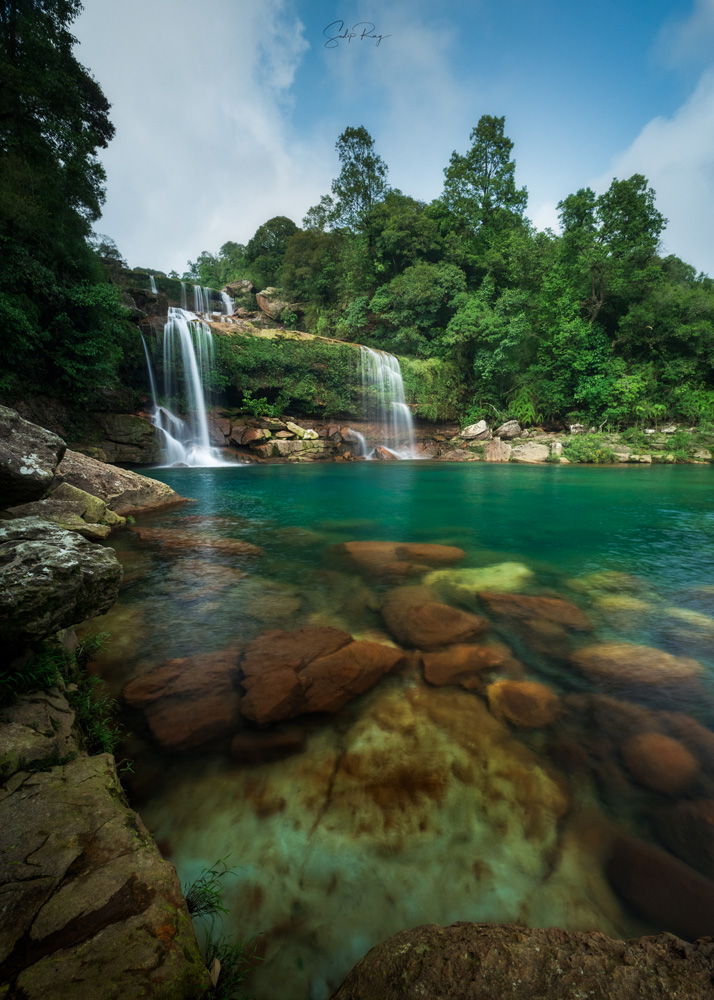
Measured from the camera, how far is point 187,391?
19.5m

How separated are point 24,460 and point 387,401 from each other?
2230 cm

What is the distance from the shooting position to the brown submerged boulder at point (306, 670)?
2.46 metres

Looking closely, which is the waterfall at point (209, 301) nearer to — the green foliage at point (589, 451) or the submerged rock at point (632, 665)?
the green foliage at point (589, 451)

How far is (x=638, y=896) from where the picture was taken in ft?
4.88

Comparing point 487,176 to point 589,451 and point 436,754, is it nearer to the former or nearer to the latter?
point 589,451

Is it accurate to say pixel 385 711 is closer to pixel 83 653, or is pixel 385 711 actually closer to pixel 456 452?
pixel 83 653

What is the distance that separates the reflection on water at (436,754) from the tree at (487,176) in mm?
32506

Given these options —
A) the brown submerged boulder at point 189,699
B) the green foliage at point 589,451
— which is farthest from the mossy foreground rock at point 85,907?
the green foliage at point 589,451

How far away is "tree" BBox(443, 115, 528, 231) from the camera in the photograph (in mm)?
28453

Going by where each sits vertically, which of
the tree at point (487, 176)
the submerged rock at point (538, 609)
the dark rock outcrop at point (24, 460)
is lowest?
the submerged rock at point (538, 609)

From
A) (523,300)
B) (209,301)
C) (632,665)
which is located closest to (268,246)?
(209,301)

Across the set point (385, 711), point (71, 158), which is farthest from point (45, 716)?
point (71, 158)

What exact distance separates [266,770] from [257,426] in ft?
66.2

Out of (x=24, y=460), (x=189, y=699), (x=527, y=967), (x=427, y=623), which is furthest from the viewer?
(x=427, y=623)
